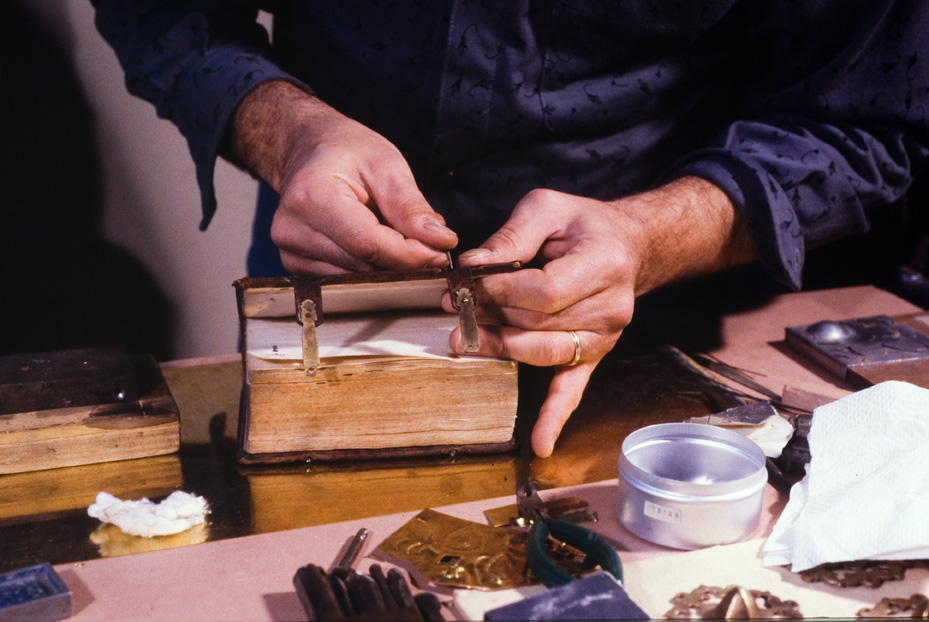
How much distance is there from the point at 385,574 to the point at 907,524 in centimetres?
50

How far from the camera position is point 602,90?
1.44 m

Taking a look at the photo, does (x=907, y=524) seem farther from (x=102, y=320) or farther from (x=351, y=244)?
(x=102, y=320)

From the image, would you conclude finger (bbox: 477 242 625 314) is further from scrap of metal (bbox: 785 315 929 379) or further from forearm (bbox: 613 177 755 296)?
scrap of metal (bbox: 785 315 929 379)

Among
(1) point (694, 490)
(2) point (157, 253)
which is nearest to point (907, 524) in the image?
(1) point (694, 490)

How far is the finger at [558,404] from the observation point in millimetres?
1059

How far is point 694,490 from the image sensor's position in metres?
0.82

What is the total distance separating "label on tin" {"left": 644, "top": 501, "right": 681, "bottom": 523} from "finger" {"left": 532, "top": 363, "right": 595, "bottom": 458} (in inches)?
8.9

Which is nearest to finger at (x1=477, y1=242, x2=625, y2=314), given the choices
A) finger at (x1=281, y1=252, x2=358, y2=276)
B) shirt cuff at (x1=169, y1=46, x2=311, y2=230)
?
finger at (x1=281, y1=252, x2=358, y2=276)

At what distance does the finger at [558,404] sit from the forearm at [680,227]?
202 mm

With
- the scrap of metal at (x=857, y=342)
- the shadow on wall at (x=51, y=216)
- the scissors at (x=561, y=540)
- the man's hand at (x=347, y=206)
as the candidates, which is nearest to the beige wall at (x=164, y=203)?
the shadow on wall at (x=51, y=216)

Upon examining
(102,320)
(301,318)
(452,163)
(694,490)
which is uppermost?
(452,163)

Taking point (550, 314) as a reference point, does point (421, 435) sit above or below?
below

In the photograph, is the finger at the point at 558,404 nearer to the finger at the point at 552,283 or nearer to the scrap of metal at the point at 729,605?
the finger at the point at 552,283

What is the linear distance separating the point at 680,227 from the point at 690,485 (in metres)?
0.60
